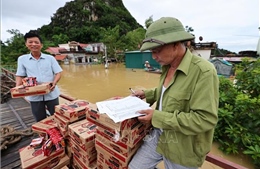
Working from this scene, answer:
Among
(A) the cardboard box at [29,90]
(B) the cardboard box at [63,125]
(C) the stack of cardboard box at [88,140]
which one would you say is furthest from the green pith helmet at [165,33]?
(A) the cardboard box at [29,90]

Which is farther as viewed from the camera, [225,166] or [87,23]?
[87,23]

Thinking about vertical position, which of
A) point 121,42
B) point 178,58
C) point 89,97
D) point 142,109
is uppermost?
point 121,42

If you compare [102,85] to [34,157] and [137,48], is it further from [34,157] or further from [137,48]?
[137,48]

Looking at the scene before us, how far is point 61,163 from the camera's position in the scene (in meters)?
1.59

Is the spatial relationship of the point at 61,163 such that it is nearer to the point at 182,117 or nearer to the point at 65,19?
the point at 182,117

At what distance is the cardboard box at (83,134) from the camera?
1.36 metres

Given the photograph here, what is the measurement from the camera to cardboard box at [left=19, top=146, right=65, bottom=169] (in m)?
1.37

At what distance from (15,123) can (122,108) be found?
10.2 feet

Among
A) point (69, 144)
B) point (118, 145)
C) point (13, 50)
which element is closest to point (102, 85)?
point (69, 144)

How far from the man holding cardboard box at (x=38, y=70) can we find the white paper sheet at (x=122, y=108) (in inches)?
48.9

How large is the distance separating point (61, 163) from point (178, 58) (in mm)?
1664

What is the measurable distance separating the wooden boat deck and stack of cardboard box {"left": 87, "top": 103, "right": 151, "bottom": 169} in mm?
1308

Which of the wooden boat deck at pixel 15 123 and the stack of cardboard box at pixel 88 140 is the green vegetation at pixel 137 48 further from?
the wooden boat deck at pixel 15 123

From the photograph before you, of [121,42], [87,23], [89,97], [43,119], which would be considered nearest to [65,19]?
[87,23]
